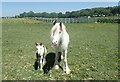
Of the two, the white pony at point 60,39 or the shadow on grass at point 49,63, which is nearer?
the white pony at point 60,39

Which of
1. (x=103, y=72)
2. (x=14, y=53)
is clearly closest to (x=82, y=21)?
(x=14, y=53)

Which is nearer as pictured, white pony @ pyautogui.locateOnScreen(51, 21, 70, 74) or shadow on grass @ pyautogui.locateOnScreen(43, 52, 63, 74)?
white pony @ pyautogui.locateOnScreen(51, 21, 70, 74)

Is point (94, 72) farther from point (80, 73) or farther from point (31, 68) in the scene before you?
point (31, 68)

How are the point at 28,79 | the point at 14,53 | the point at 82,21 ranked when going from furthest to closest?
the point at 82,21 → the point at 14,53 → the point at 28,79

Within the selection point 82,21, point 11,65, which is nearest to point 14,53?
point 11,65

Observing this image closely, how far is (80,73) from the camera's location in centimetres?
1066

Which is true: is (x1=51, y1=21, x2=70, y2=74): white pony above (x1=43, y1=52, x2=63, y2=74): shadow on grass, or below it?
above

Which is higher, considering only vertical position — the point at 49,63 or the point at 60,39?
the point at 60,39

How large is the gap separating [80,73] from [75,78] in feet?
2.40

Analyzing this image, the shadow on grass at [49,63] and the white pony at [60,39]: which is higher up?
the white pony at [60,39]

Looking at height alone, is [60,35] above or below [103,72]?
above

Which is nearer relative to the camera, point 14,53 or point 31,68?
point 31,68

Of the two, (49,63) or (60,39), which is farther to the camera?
(49,63)

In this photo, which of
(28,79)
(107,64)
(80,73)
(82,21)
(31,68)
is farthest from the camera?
(82,21)
